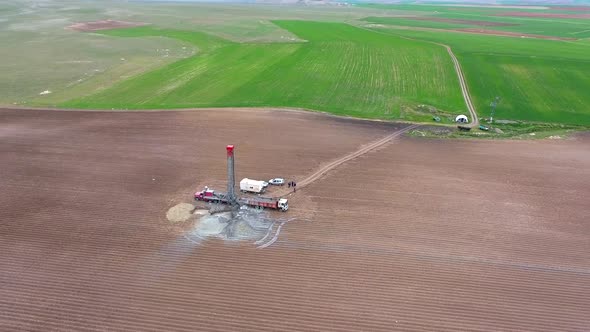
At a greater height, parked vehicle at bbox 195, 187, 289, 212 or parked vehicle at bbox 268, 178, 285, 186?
parked vehicle at bbox 268, 178, 285, 186

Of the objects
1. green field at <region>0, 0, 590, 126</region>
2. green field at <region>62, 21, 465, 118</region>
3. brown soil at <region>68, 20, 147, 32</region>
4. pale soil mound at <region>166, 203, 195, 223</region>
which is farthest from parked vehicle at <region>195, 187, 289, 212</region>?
brown soil at <region>68, 20, 147, 32</region>

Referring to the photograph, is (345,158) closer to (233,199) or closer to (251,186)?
(251,186)

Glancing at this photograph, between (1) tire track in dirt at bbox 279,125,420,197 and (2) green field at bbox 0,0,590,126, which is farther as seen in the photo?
(2) green field at bbox 0,0,590,126

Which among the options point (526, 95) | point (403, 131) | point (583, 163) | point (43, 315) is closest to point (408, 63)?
point (526, 95)

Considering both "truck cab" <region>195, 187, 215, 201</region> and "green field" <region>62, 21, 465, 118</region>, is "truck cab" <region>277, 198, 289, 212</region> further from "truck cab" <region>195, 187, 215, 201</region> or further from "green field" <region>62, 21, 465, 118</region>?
"green field" <region>62, 21, 465, 118</region>

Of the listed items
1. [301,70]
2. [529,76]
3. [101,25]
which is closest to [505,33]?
[529,76]

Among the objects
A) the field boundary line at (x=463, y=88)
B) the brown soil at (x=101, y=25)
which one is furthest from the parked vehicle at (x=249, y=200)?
the brown soil at (x=101, y=25)

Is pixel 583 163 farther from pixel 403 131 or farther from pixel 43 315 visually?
pixel 43 315

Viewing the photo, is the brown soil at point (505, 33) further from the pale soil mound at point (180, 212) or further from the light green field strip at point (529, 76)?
the pale soil mound at point (180, 212)
